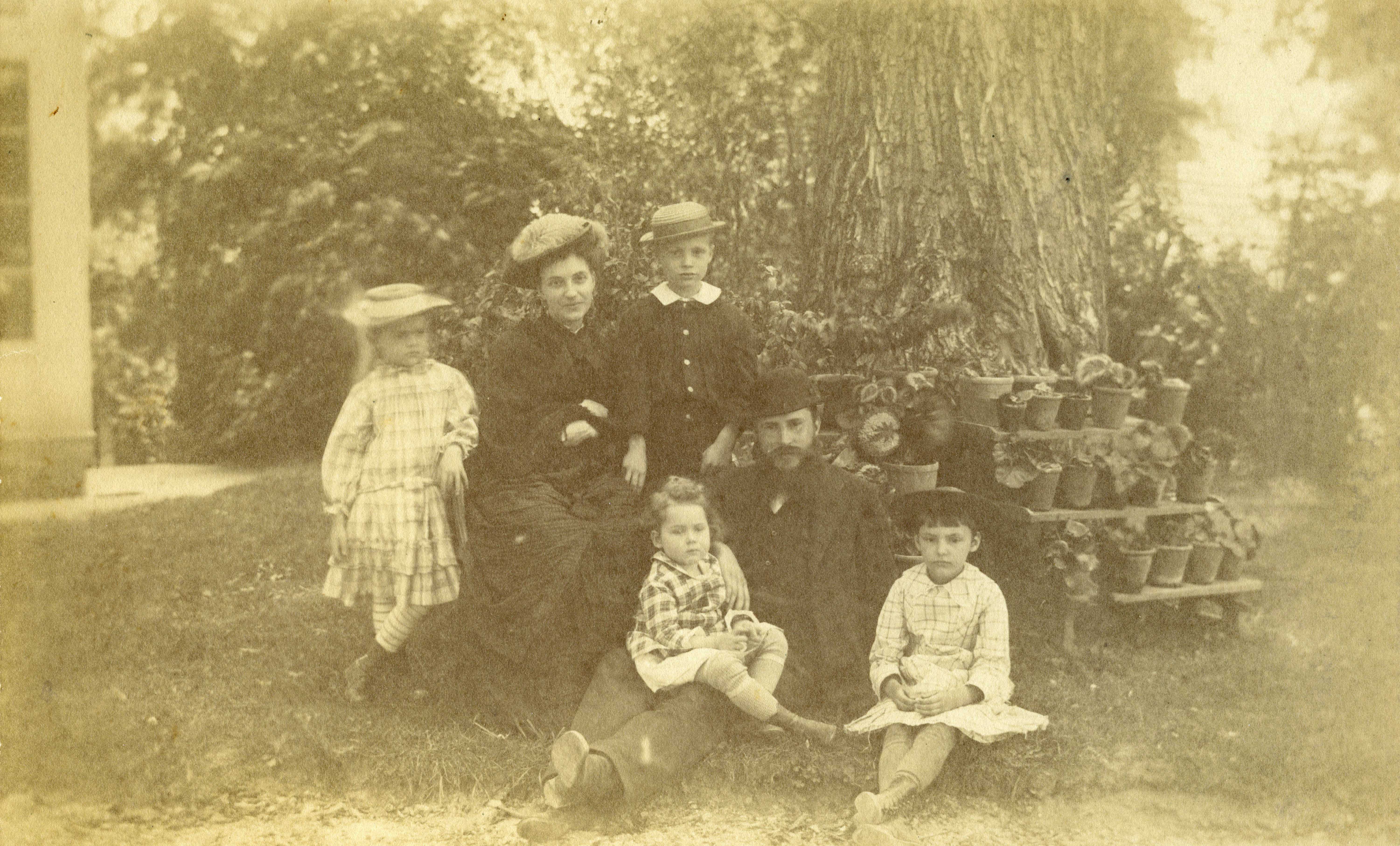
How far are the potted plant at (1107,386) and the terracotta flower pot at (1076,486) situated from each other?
0.88 ft

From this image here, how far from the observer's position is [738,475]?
4340mm

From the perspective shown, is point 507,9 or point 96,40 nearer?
point 96,40

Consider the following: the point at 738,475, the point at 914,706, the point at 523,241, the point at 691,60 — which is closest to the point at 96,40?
the point at 523,241

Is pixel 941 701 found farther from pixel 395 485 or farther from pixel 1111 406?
pixel 395 485

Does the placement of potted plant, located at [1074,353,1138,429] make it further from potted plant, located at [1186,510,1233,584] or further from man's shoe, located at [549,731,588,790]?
man's shoe, located at [549,731,588,790]

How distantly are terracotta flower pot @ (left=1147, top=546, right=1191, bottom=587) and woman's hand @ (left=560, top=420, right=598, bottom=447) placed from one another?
2.56 metres

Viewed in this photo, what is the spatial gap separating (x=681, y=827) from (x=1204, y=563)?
2.84 meters

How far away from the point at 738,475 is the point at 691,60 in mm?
2638

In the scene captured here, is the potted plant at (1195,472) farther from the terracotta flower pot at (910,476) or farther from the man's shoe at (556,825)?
the man's shoe at (556,825)

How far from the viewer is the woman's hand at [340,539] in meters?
4.14

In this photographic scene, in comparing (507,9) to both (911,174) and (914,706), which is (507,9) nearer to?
(911,174)

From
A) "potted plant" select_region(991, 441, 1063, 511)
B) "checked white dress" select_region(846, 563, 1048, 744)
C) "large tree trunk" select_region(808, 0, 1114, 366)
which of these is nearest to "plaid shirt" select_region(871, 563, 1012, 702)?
"checked white dress" select_region(846, 563, 1048, 744)

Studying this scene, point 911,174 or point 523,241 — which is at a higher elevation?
point 911,174

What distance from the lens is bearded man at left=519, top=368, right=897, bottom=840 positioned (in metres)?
3.90
